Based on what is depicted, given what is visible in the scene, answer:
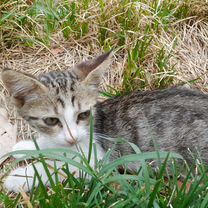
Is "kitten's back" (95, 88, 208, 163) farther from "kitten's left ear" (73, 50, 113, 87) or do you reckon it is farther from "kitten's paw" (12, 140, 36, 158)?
"kitten's paw" (12, 140, 36, 158)

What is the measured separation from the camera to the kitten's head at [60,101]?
12.3 ft

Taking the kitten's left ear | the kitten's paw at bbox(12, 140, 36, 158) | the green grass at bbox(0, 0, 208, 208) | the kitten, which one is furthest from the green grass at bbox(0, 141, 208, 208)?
the green grass at bbox(0, 0, 208, 208)

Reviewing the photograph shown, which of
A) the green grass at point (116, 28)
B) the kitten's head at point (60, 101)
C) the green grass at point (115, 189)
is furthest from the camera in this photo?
the green grass at point (116, 28)

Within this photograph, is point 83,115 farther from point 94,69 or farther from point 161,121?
point 161,121

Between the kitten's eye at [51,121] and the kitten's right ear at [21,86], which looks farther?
the kitten's eye at [51,121]

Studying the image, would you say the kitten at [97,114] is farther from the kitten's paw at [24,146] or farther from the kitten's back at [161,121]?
the kitten's paw at [24,146]

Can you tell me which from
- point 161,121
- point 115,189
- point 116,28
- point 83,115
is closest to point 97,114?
point 83,115

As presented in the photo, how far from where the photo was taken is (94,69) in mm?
3816

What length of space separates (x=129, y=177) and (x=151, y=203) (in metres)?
0.19

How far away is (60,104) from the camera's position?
3799 mm

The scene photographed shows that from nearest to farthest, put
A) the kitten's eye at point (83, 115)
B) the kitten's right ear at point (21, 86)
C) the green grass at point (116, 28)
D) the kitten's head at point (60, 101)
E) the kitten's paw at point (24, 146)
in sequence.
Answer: the kitten's right ear at point (21, 86)
the kitten's head at point (60, 101)
the kitten's eye at point (83, 115)
the kitten's paw at point (24, 146)
the green grass at point (116, 28)

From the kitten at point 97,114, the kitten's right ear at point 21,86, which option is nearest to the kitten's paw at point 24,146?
the kitten at point 97,114

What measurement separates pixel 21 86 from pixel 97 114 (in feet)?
2.22

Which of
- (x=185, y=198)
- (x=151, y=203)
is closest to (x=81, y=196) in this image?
(x=151, y=203)
